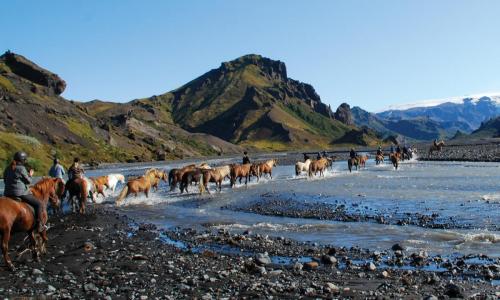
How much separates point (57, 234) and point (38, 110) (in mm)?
133707

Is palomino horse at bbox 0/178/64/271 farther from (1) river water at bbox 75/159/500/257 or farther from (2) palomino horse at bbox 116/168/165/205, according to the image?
(2) palomino horse at bbox 116/168/165/205

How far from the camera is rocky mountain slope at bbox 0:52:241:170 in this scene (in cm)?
10575

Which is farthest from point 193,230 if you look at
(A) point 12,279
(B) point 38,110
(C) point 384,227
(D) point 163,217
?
(B) point 38,110

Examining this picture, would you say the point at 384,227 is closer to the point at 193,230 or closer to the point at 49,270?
the point at 193,230

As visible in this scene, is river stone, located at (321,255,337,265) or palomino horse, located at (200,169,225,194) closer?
river stone, located at (321,255,337,265)

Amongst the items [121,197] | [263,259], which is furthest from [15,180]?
[121,197]

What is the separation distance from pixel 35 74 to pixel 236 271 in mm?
190198

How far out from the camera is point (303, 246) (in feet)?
51.9

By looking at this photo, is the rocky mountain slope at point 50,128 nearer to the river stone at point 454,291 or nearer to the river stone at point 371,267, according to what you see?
the river stone at point 371,267

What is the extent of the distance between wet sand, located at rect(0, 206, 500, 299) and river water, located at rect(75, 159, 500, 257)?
1.89 m

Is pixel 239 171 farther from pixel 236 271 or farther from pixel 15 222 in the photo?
pixel 15 222

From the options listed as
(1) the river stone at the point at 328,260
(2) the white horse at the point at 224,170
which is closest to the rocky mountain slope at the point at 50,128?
(2) the white horse at the point at 224,170

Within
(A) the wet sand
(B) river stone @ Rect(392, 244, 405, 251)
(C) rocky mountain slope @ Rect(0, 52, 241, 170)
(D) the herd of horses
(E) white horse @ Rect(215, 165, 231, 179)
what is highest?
(C) rocky mountain slope @ Rect(0, 52, 241, 170)

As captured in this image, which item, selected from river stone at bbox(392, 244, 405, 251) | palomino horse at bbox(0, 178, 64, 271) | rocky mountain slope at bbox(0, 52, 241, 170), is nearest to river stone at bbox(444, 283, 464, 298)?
river stone at bbox(392, 244, 405, 251)
